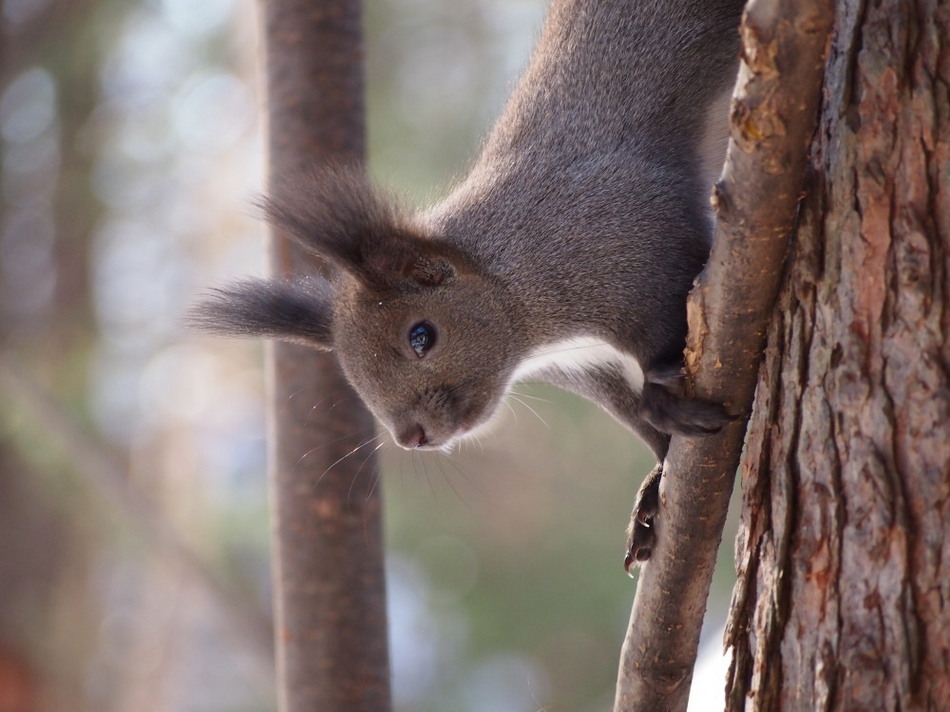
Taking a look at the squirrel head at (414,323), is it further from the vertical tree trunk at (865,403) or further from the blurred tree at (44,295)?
the blurred tree at (44,295)

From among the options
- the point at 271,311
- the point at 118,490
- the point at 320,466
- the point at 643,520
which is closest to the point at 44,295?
the point at 118,490

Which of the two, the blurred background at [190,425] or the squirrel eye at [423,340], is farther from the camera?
the blurred background at [190,425]

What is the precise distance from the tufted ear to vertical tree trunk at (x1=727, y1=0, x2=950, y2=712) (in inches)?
35.4

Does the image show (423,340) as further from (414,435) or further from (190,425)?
(190,425)

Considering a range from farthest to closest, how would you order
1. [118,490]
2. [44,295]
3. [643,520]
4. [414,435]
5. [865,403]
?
1. [44,295]
2. [118,490]
3. [414,435]
4. [643,520]
5. [865,403]

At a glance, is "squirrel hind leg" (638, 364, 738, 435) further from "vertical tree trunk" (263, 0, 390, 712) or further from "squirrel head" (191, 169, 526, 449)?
"vertical tree trunk" (263, 0, 390, 712)

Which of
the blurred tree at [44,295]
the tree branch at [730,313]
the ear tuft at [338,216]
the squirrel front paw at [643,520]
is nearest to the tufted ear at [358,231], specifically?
the ear tuft at [338,216]

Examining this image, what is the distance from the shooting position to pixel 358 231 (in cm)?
216

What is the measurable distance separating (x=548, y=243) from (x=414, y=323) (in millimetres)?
329

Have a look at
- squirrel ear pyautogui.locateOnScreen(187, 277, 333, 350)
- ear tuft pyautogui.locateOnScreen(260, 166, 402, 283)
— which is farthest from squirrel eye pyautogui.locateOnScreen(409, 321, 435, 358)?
squirrel ear pyautogui.locateOnScreen(187, 277, 333, 350)

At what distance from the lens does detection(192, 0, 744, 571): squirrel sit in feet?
6.95

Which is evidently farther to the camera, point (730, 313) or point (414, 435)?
point (414, 435)

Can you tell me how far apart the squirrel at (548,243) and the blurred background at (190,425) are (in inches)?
138

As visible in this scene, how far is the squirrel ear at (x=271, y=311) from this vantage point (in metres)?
2.27
